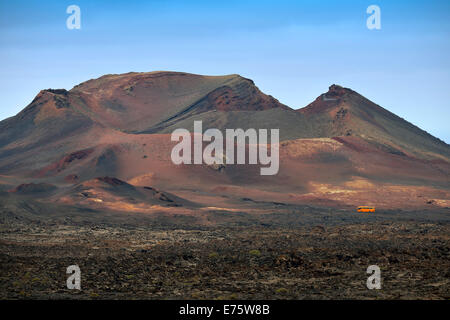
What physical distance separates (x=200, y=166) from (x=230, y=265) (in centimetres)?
6195

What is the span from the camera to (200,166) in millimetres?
89938

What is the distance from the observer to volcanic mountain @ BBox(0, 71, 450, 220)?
75.8 metres

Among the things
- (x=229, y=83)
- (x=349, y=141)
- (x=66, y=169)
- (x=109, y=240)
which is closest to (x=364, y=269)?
(x=109, y=240)

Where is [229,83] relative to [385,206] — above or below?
above

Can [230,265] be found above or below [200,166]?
below

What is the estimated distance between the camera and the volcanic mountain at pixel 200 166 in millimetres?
75812

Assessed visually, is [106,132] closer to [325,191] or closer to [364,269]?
[325,191]

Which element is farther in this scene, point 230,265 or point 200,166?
point 200,166

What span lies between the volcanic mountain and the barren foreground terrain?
2480 centimetres

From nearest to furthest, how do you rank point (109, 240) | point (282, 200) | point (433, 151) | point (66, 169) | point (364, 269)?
point (364, 269) → point (109, 240) → point (282, 200) → point (66, 169) → point (433, 151)

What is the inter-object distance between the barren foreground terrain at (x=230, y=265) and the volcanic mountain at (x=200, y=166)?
24799mm

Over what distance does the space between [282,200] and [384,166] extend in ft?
86.1

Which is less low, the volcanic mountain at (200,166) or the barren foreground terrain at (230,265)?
the volcanic mountain at (200,166)

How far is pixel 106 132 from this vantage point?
11012 cm
